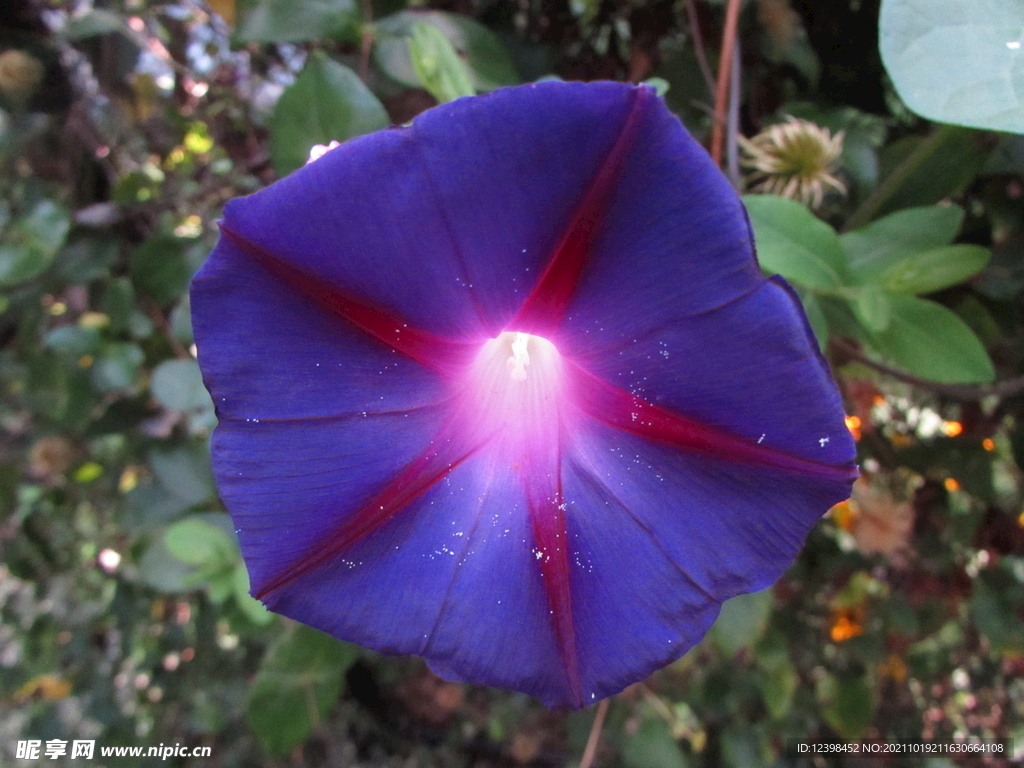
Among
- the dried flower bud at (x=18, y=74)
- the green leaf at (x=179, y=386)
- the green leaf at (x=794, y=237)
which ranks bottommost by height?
the green leaf at (x=179, y=386)

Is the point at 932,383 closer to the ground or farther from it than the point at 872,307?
closer to the ground

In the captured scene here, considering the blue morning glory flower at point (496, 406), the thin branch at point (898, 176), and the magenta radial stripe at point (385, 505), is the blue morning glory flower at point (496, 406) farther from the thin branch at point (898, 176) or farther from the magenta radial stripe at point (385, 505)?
the thin branch at point (898, 176)

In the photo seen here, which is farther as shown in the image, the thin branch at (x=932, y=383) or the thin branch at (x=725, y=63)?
the thin branch at (x=932, y=383)

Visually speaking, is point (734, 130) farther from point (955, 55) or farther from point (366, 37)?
point (366, 37)

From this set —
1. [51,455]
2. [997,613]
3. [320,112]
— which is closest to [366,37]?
[320,112]

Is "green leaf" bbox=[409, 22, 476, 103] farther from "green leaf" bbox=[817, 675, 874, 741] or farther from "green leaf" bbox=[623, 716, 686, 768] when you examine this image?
"green leaf" bbox=[817, 675, 874, 741]

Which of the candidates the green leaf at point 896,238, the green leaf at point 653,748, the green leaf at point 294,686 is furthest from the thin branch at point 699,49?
the green leaf at point 653,748

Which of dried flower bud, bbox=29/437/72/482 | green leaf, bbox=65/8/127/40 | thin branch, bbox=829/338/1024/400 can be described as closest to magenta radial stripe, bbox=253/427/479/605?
thin branch, bbox=829/338/1024/400
